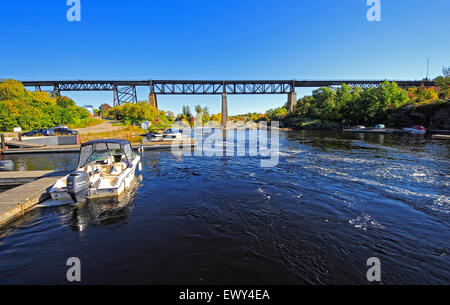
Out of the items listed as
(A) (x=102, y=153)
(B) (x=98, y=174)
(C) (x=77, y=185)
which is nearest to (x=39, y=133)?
(A) (x=102, y=153)

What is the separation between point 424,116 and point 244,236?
66886 mm

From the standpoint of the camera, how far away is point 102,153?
1177 centimetres

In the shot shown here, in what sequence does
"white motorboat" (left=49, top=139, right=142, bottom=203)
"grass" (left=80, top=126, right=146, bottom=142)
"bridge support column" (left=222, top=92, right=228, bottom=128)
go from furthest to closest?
"bridge support column" (left=222, top=92, right=228, bottom=128) → "grass" (left=80, top=126, right=146, bottom=142) → "white motorboat" (left=49, top=139, right=142, bottom=203)

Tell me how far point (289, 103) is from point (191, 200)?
9725 centimetres

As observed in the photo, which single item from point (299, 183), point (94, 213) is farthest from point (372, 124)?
point (94, 213)

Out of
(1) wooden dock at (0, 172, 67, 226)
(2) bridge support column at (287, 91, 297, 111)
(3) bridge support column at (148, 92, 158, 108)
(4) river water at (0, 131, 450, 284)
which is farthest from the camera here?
(2) bridge support column at (287, 91, 297, 111)

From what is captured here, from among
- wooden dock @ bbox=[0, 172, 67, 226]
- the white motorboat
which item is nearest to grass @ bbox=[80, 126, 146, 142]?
the white motorboat

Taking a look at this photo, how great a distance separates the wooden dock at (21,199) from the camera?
7719 mm

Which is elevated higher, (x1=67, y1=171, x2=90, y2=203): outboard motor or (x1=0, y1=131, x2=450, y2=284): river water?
(x1=67, y1=171, x2=90, y2=203): outboard motor

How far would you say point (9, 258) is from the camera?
5.68m

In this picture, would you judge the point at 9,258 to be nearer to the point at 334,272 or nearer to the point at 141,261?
the point at 141,261

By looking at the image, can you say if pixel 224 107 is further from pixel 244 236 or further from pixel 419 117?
pixel 244 236

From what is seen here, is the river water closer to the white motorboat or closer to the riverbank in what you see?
the white motorboat

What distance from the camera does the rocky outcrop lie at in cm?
4650
